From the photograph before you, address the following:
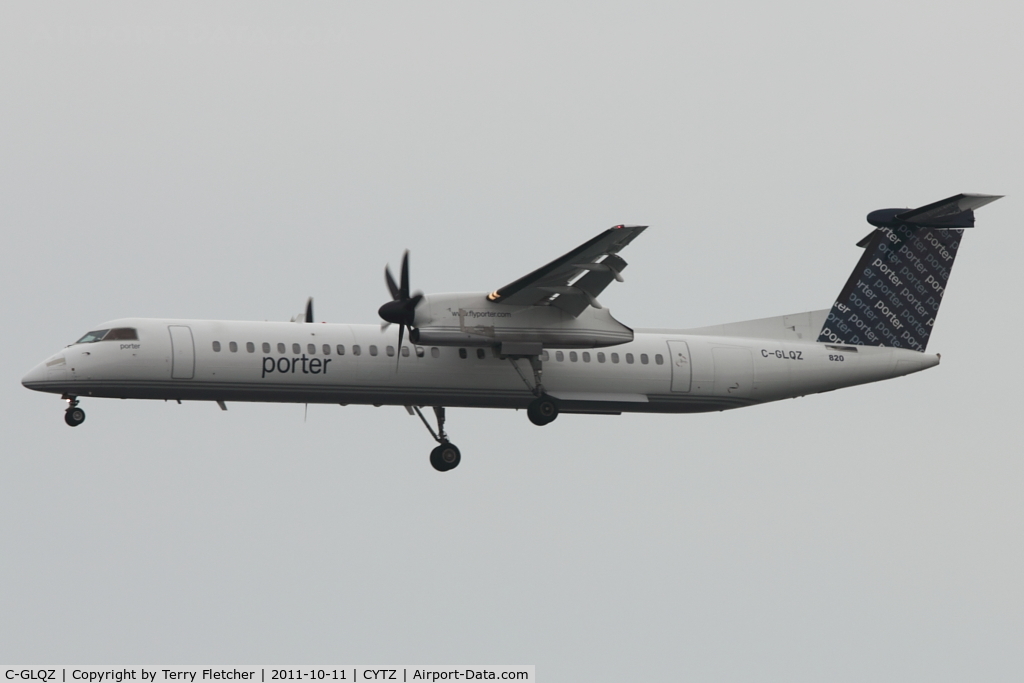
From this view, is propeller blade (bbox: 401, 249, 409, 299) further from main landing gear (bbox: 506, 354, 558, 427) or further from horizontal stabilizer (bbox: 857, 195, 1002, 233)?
horizontal stabilizer (bbox: 857, 195, 1002, 233)

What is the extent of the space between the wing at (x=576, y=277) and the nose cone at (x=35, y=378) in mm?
8039

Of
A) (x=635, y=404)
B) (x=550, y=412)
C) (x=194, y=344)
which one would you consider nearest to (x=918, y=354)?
(x=635, y=404)

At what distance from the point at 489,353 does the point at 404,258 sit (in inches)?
103

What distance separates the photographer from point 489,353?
1120 inches

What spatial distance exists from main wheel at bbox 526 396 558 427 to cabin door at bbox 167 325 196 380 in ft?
20.7

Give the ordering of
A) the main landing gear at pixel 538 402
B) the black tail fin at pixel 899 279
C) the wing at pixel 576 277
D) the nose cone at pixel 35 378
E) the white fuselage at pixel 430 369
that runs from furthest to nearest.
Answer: the black tail fin at pixel 899 279, the main landing gear at pixel 538 402, the white fuselage at pixel 430 369, the nose cone at pixel 35 378, the wing at pixel 576 277

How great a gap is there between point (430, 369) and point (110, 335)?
580 centimetres

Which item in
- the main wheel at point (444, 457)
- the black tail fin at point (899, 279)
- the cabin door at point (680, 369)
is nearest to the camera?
the cabin door at point (680, 369)

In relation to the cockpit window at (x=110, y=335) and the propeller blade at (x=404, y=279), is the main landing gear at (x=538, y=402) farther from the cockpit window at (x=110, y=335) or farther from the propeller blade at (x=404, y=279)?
the cockpit window at (x=110, y=335)

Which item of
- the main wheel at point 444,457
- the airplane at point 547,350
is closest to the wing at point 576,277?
the airplane at point 547,350

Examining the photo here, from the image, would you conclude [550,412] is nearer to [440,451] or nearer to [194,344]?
[440,451]

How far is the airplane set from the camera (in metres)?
26.9

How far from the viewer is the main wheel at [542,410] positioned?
2845cm

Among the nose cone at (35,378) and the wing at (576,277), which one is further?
the nose cone at (35,378)
